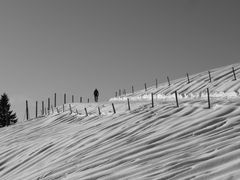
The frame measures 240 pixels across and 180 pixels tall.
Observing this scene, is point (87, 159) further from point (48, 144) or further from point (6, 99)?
point (6, 99)

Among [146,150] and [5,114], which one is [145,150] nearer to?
[146,150]

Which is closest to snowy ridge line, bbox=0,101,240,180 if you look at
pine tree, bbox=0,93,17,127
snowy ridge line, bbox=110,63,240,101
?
snowy ridge line, bbox=110,63,240,101

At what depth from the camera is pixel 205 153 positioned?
36.1 feet

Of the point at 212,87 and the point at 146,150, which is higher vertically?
the point at 212,87

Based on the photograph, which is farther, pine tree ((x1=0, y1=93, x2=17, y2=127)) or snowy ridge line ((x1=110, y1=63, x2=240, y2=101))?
pine tree ((x1=0, y1=93, x2=17, y2=127))

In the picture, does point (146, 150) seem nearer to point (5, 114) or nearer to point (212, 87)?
point (212, 87)

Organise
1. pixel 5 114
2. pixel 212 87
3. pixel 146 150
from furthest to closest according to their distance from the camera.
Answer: pixel 5 114
pixel 212 87
pixel 146 150

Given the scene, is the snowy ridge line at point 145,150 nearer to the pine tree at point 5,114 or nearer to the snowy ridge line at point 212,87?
the snowy ridge line at point 212,87

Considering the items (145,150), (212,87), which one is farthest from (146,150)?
(212,87)

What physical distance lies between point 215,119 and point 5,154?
1282 cm

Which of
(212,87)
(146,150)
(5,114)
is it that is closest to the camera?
(146,150)

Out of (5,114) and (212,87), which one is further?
(5,114)

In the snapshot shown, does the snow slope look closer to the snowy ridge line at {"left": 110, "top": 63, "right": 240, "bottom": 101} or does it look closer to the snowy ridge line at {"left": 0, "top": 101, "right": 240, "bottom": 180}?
the snowy ridge line at {"left": 0, "top": 101, "right": 240, "bottom": 180}

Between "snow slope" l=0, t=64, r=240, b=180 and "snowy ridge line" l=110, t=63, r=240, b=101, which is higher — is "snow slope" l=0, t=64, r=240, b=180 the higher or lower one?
the lower one
